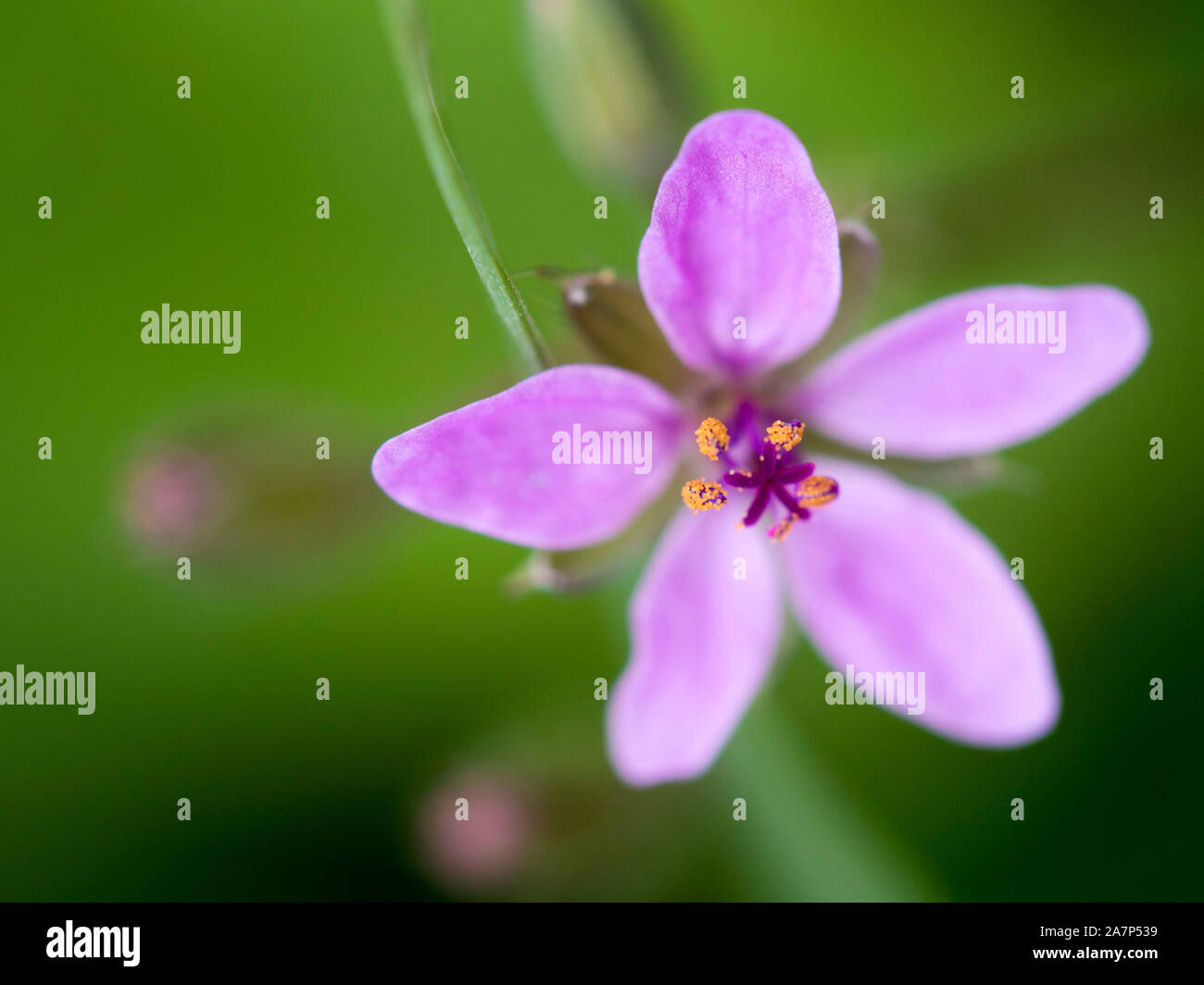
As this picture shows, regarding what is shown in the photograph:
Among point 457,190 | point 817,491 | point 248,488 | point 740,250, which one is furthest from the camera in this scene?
point 248,488

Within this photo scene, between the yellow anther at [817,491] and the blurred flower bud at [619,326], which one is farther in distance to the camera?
the yellow anther at [817,491]

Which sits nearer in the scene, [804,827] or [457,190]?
[457,190]

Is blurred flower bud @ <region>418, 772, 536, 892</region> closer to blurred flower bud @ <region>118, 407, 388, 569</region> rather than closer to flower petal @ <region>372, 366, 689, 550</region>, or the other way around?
blurred flower bud @ <region>118, 407, 388, 569</region>

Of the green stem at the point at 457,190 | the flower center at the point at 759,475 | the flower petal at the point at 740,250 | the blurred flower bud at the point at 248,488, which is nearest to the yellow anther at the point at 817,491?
the flower center at the point at 759,475

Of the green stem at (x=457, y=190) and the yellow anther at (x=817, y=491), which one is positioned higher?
the green stem at (x=457, y=190)

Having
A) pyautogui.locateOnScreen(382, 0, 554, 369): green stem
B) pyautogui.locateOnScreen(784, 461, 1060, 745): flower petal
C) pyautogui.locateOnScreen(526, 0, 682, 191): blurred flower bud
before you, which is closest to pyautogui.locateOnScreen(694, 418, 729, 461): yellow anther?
pyautogui.locateOnScreen(784, 461, 1060, 745): flower petal

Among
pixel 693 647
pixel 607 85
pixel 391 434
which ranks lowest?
pixel 693 647

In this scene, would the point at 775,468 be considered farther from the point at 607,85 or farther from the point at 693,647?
the point at 607,85

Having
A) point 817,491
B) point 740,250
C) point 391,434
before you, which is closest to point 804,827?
point 817,491

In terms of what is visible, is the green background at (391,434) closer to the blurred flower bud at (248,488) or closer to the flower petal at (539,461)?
the blurred flower bud at (248,488)
